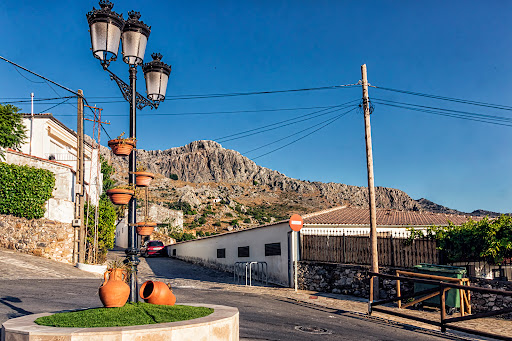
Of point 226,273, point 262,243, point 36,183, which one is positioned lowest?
point 226,273

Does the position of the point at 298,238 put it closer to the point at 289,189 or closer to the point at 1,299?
the point at 1,299

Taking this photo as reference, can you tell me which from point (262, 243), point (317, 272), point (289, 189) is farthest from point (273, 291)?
point (289, 189)

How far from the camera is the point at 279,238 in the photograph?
20.2m

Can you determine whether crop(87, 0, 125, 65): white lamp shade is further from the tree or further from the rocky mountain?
the rocky mountain

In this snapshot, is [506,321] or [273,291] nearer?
[506,321]

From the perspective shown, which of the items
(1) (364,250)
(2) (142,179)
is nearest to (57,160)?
(1) (364,250)

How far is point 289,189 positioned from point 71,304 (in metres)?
107

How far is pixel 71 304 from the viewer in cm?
1167

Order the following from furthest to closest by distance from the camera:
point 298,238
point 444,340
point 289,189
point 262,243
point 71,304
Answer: point 289,189, point 262,243, point 298,238, point 71,304, point 444,340

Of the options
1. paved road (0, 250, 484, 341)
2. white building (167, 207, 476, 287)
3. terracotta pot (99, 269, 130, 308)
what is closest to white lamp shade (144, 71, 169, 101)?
terracotta pot (99, 269, 130, 308)

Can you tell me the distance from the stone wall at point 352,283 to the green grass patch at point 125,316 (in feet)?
30.7

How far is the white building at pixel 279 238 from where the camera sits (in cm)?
1964

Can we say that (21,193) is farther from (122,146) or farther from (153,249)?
(153,249)

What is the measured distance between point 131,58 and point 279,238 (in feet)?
44.7
